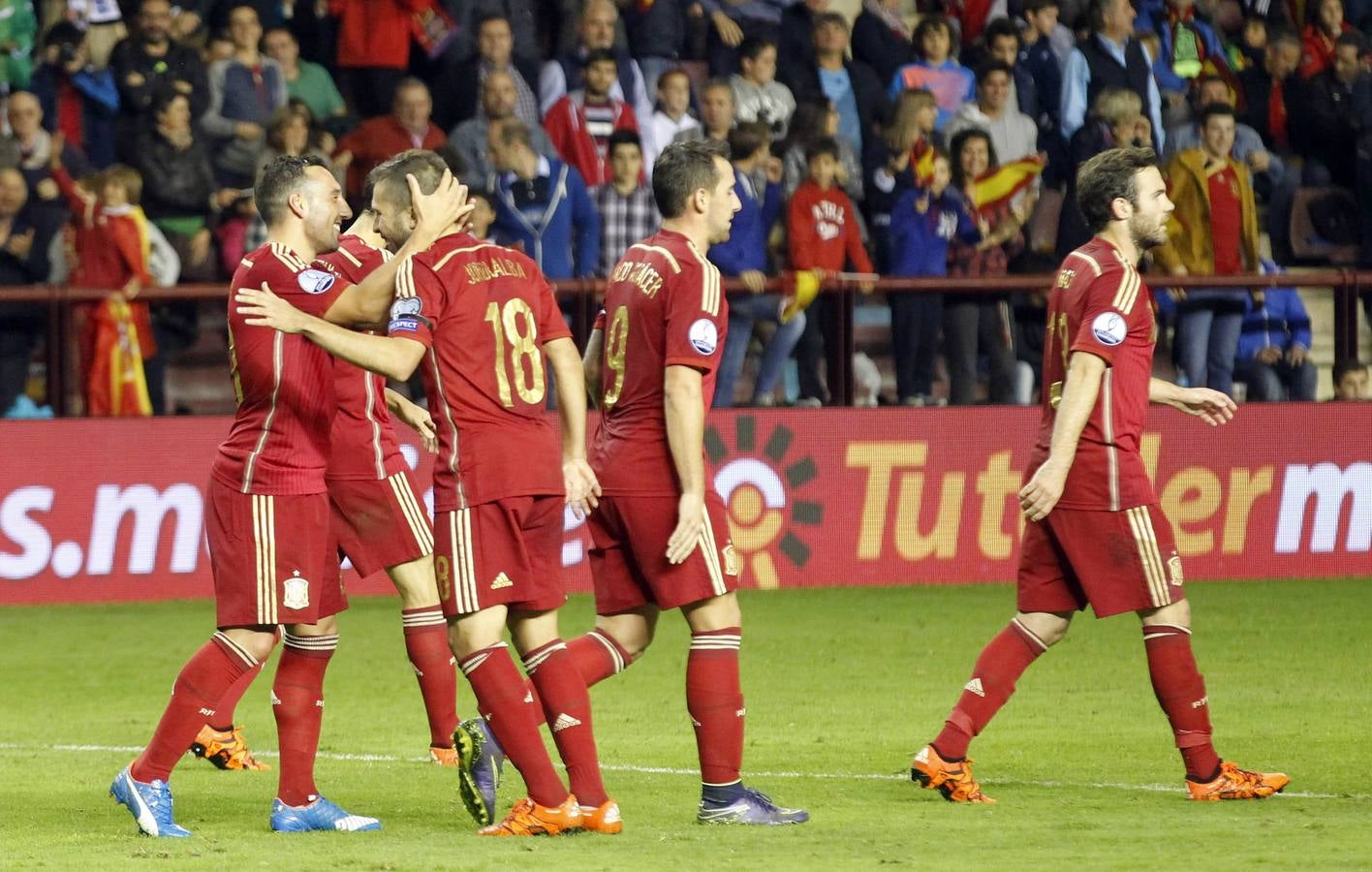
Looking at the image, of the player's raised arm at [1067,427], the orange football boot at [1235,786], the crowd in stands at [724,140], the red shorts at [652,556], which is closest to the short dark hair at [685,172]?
the red shorts at [652,556]

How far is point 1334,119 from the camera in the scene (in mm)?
17047

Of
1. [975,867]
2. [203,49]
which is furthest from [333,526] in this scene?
[203,49]

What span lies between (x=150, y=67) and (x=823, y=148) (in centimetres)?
434

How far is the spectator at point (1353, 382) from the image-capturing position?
1450 centimetres

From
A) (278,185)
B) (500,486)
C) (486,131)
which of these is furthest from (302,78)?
(500,486)

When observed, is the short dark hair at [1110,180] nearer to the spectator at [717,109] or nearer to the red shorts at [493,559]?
the red shorts at [493,559]

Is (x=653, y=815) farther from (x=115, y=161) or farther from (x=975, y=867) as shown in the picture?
(x=115, y=161)

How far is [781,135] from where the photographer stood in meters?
15.5

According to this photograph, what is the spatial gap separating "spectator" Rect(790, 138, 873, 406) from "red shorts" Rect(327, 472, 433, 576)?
6559 millimetres

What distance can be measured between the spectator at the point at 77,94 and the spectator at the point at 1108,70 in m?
6.62

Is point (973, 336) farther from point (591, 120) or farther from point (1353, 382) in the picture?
point (591, 120)

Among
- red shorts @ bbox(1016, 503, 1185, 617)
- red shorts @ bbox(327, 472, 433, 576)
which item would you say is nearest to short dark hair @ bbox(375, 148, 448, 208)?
red shorts @ bbox(327, 472, 433, 576)

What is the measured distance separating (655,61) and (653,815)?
990cm

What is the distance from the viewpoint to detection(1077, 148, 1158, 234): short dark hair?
7.20 meters
